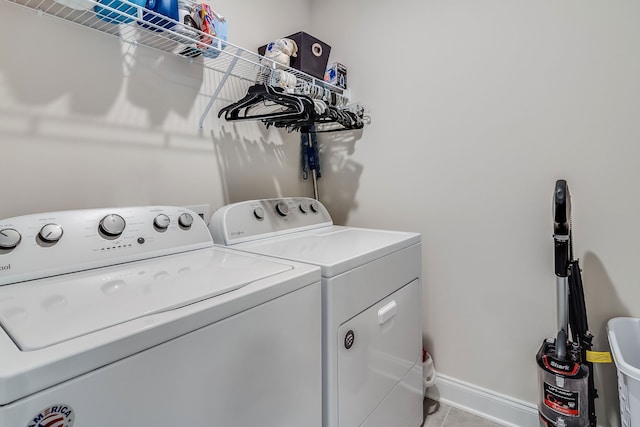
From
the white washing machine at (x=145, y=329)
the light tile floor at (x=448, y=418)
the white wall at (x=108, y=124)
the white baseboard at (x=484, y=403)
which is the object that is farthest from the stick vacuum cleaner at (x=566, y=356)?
the white wall at (x=108, y=124)

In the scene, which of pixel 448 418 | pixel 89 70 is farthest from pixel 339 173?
pixel 448 418

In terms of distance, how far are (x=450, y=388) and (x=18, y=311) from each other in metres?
1.73

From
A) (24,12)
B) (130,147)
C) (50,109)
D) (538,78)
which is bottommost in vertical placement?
(130,147)

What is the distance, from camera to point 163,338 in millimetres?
537

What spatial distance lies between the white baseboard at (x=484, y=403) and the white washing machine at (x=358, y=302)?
11.5 inches

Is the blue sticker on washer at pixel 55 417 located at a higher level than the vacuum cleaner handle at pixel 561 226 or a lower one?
lower

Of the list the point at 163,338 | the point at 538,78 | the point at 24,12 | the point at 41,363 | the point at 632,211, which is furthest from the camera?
the point at 538,78

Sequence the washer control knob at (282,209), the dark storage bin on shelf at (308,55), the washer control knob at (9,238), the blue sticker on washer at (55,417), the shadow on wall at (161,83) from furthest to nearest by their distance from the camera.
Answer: the dark storage bin on shelf at (308,55)
the washer control knob at (282,209)
the shadow on wall at (161,83)
the washer control knob at (9,238)
the blue sticker on washer at (55,417)

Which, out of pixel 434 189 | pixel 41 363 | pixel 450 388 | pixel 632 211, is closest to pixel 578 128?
pixel 632 211

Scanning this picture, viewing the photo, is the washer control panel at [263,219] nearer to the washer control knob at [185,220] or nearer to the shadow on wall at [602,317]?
the washer control knob at [185,220]

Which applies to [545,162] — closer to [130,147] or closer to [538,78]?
[538,78]

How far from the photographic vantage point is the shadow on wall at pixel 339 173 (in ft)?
6.28

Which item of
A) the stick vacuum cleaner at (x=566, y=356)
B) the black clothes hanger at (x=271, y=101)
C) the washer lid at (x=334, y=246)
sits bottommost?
the stick vacuum cleaner at (x=566, y=356)

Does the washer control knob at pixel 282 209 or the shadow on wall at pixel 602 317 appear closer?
the shadow on wall at pixel 602 317
